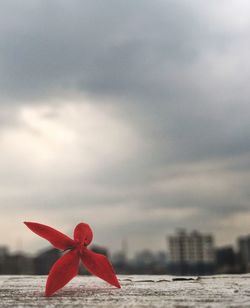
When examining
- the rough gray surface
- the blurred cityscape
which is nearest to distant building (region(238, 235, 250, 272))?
the blurred cityscape

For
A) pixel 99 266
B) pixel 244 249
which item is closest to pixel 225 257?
pixel 244 249

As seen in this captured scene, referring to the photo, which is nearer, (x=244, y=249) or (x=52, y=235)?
(x=52, y=235)

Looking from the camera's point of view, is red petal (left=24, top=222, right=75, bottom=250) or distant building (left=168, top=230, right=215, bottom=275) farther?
distant building (left=168, top=230, right=215, bottom=275)

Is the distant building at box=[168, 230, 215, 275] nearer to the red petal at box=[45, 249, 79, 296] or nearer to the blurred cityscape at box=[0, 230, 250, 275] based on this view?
the blurred cityscape at box=[0, 230, 250, 275]

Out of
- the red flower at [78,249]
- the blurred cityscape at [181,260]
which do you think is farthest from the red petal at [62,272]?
the blurred cityscape at [181,260]

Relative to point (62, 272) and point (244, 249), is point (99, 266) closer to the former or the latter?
point (62, 272)

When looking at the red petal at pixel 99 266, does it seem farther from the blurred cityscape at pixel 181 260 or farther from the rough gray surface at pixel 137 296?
the blurred cityscape at pixel 181 260

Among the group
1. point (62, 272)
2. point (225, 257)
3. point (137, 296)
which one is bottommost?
point (137, 296)
